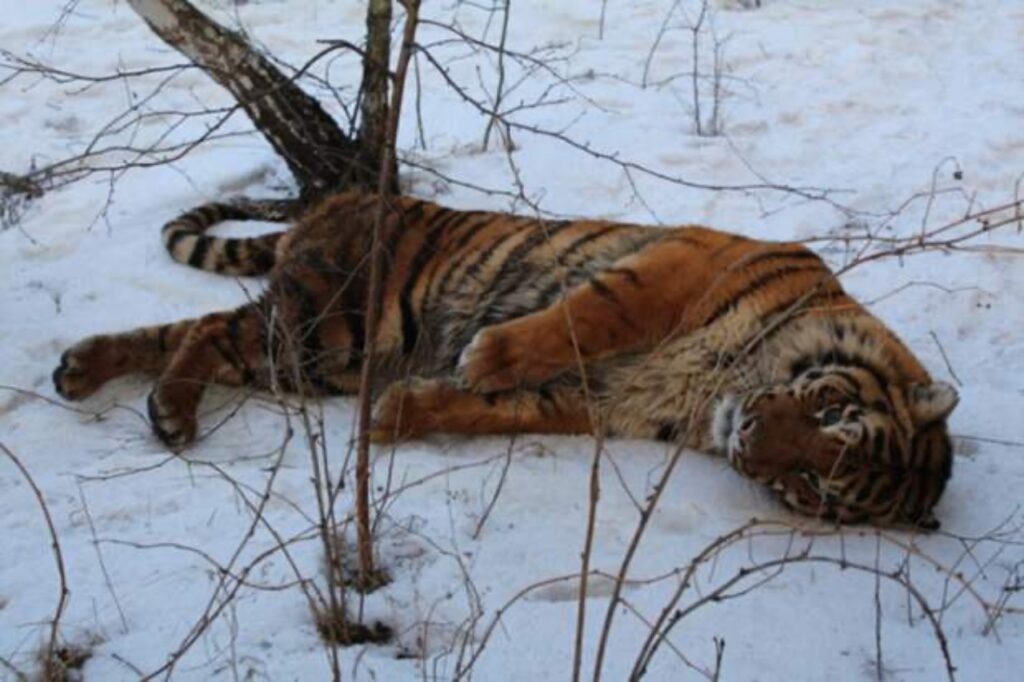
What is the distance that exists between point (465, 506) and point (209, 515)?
62 centimetres

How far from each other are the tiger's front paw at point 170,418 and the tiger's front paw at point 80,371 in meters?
0.22

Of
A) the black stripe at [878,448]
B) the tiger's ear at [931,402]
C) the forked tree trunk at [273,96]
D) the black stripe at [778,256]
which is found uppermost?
the forked tree trunk at [273,96]

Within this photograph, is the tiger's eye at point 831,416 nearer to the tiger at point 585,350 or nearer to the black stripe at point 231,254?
the tiger at point 585,350

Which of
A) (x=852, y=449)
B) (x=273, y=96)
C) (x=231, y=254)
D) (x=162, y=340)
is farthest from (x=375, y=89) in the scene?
(x=852, y=449)

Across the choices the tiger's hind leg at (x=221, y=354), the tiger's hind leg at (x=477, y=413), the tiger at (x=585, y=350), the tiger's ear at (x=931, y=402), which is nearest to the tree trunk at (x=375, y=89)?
the tiger at (x=585, y=350)

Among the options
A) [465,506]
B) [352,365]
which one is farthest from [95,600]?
[352,365]

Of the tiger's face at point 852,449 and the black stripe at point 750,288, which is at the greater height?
the black stripe at point 750,288

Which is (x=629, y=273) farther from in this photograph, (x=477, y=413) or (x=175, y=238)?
(x=175, y=238)

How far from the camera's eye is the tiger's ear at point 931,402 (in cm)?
337

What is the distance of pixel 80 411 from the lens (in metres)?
3.78

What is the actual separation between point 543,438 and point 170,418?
3.48 feet

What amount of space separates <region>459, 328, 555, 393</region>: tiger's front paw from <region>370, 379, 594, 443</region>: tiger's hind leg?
0.10 metres

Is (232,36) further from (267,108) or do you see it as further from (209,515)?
(209,515)

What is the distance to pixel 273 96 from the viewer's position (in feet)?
16.5
